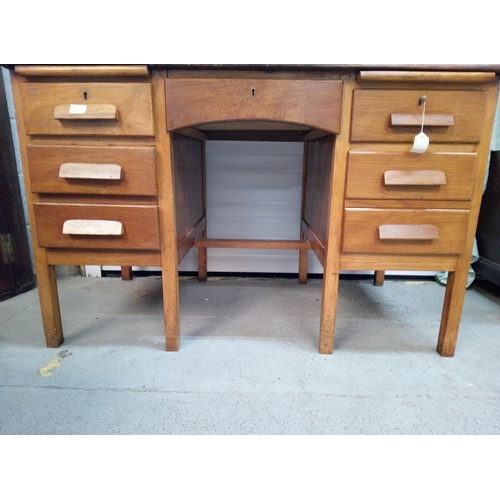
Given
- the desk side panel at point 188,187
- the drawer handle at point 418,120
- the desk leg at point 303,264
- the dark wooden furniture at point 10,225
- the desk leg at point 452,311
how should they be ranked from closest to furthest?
the drawer handle at point 418,120
the desk leg at point 452,311
the desk side panel at point 188,187
the dark wooden furniture at point 10,225
the desk leg at point 303,264

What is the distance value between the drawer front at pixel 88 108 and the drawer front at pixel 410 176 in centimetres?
67

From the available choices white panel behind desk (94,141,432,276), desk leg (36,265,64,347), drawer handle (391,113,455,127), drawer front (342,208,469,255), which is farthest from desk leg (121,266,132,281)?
drawer handle (391,113,455,127)

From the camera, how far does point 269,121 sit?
3.47ft

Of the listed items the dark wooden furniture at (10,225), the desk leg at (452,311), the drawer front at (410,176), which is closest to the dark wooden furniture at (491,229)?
the desk leg at (452,311)

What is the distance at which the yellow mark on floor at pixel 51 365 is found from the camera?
3.51 ft

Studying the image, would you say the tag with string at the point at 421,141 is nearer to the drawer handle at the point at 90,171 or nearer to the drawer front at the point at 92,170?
the drawer front at the point at 92,170

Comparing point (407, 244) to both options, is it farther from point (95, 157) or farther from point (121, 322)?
point (121, 322)

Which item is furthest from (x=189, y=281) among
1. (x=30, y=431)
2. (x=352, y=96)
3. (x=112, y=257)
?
(x=352, y=96)

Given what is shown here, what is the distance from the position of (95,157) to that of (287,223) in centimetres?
117

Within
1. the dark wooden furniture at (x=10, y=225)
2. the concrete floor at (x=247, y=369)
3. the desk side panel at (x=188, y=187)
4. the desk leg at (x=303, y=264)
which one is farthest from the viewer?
A: the desk leg at (x=303, y=264)

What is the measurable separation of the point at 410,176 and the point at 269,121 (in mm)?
474

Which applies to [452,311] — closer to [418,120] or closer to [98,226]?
[418,120]

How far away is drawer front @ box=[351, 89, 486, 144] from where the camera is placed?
98cm

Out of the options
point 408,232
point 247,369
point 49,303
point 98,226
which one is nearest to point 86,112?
point 98,226
